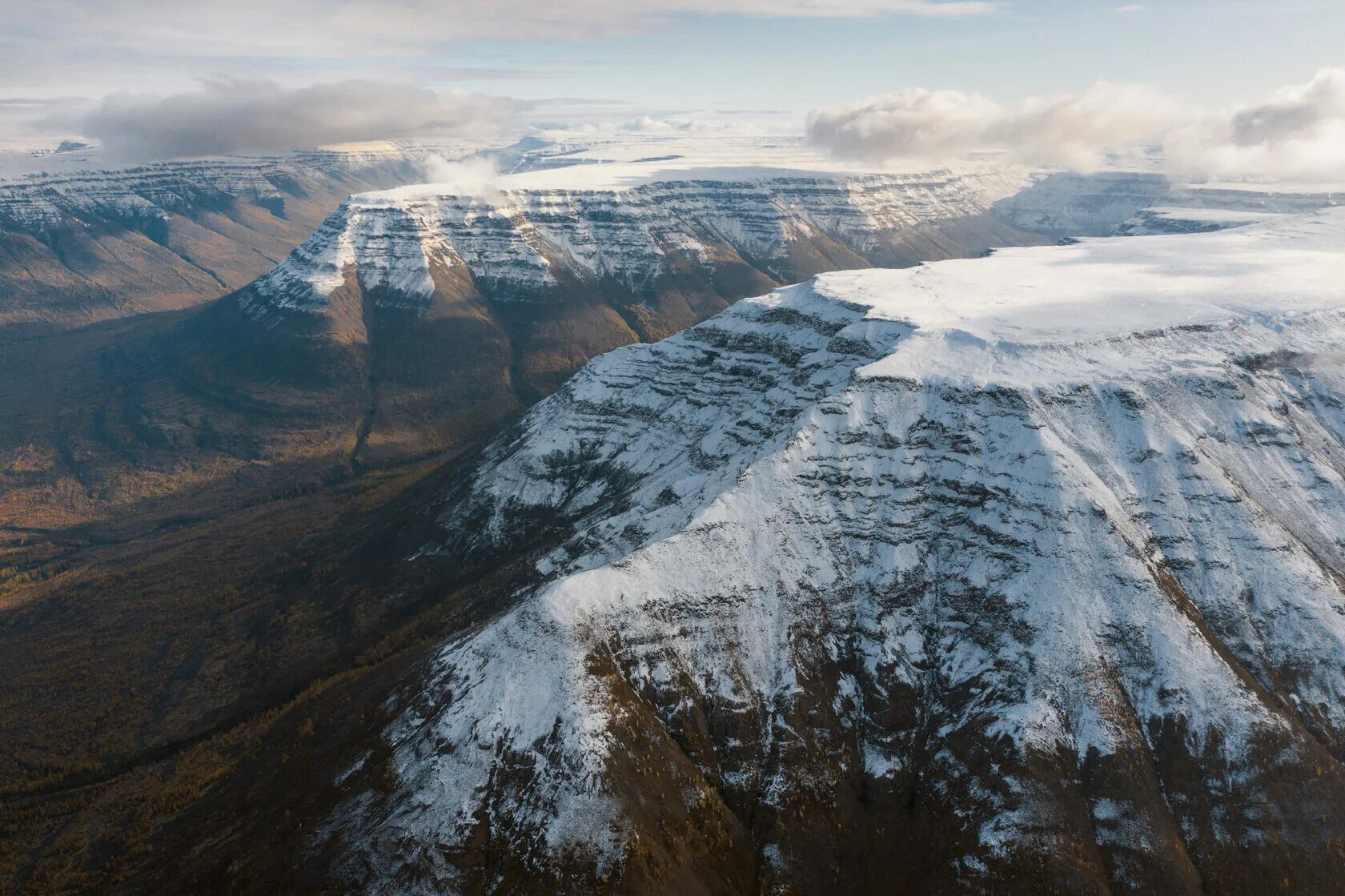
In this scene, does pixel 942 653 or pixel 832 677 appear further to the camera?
pixel 832 677

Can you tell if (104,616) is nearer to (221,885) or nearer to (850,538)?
(221,885)

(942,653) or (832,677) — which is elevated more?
(942,653)

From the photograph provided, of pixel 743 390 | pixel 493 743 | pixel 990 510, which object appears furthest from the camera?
pixel 743 390

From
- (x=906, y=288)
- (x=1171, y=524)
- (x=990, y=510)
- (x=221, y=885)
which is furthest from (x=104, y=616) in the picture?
(x=1171, y=524)

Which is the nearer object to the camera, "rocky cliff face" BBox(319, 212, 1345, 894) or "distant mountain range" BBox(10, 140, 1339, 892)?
"rocky cliff face" BBox(319, 212, 1345, 894)

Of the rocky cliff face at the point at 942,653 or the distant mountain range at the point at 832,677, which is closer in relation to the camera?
the rocky cliff face at the point at 942,653

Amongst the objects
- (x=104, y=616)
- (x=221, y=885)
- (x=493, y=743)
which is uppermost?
(x=493, y=743)

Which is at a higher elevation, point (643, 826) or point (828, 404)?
point (828, 404)

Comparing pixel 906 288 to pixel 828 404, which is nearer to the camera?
pixel 828 404
